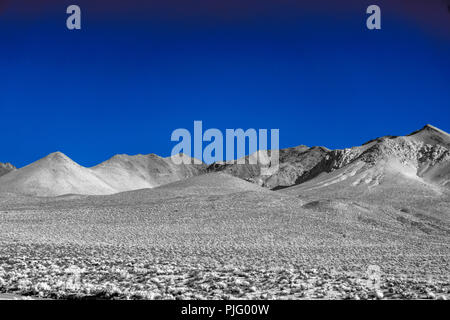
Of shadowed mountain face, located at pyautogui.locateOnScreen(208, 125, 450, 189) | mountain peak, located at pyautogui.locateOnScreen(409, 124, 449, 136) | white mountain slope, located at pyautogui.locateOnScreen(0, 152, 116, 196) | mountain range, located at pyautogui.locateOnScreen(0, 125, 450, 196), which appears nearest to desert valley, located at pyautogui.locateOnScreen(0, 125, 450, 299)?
mountain range, located at pyautogui.locateOnScreen(0, 125, 450, 196)

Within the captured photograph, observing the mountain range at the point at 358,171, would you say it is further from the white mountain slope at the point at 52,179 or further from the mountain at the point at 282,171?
the mountain at the point at 282,171

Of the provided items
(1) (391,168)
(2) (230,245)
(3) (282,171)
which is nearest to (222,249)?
(2) (230,245)

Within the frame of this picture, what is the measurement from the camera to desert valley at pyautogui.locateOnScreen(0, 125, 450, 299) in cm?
1209

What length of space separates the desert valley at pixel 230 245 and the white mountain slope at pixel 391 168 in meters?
1.24

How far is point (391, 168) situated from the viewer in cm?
11225

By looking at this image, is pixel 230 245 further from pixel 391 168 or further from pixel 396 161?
pixel 396 161

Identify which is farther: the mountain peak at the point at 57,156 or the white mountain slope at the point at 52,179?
the mountain peak at the point at 57,156

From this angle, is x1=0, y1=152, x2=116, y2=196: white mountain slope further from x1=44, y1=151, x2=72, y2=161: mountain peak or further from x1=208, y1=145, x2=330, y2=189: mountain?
x1=208, y1=145, x2=330, y2=189: mountain

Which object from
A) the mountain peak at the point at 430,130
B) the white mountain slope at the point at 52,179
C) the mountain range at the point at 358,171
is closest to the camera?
the mountain range at the point at 358,171

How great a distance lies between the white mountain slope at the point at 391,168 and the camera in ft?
320

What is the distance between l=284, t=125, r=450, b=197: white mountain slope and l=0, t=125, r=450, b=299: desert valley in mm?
1241

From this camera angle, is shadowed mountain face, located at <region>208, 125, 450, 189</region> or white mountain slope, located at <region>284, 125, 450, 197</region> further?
shadowed mountain face, located at <region>208, 125, 450, 189</region>

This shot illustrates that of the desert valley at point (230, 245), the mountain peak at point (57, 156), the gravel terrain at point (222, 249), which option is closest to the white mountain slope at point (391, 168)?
the desert valley at point (230, 245)
